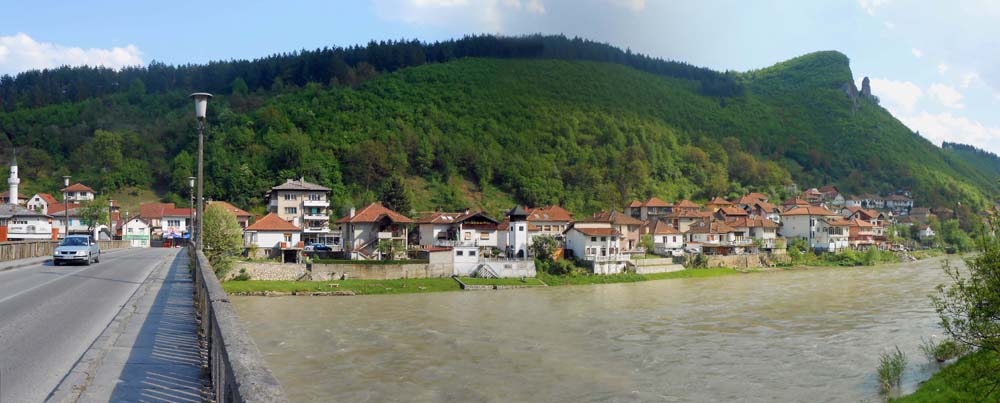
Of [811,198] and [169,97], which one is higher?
[169,97]

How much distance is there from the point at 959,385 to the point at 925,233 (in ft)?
332

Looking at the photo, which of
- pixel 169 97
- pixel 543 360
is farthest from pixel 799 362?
pixel 169 97

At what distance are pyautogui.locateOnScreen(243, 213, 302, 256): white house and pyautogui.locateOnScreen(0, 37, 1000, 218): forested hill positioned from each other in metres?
19.6

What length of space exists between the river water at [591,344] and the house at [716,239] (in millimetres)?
26880

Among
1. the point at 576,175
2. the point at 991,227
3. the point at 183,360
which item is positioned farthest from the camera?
the point at 576,175

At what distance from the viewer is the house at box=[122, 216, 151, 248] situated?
67688mm

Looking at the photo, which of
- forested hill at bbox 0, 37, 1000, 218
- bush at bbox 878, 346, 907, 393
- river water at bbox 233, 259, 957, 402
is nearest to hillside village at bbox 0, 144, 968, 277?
forested hill at bbox 0, 37, 1000, 218

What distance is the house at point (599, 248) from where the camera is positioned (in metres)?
54.3

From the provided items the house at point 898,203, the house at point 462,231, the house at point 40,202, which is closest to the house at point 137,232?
the house at point 40,202

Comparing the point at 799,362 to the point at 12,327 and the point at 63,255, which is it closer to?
the point at 12,327

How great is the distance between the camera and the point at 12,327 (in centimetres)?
939

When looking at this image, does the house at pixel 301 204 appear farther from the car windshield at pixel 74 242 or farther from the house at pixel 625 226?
the car windshield at pixel 74 242

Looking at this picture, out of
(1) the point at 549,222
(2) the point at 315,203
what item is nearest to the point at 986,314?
(1) the point at 549,222

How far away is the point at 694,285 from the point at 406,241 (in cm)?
2533
